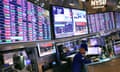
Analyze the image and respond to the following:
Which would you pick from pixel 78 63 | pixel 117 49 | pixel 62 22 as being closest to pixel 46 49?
pixel 62 22

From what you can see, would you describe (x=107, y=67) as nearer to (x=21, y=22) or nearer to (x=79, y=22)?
(x=79, y=22)

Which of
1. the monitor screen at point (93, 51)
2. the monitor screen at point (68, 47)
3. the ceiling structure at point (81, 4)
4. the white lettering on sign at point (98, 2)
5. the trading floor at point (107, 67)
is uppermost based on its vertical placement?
the white lettering on sign at point (98, 2)

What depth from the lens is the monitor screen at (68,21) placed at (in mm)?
5352

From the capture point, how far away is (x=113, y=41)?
8094 mm

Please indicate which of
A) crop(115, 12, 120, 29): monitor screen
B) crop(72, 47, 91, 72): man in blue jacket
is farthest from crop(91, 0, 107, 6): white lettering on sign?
crop(72, 47, 91, 72): man in blue jacket

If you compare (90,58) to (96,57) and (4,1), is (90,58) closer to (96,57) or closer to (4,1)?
(96,57)

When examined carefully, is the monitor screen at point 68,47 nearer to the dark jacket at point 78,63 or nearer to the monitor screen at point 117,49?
the dark jacket at point 78,63

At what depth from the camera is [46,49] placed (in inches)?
195

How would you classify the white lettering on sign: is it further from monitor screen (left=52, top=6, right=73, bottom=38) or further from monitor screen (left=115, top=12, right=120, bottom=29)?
monitor screen (left=52, top=6, right=73, bottom=38)

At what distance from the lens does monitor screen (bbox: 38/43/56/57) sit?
15.4 ft

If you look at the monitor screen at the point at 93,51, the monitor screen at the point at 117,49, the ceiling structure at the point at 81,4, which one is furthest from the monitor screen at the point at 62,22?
the monitor screen at the point at 117,49

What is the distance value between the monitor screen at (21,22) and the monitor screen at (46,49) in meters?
0.14

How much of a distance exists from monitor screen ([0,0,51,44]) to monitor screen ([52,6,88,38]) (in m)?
0.49

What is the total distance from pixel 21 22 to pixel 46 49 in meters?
1.30
